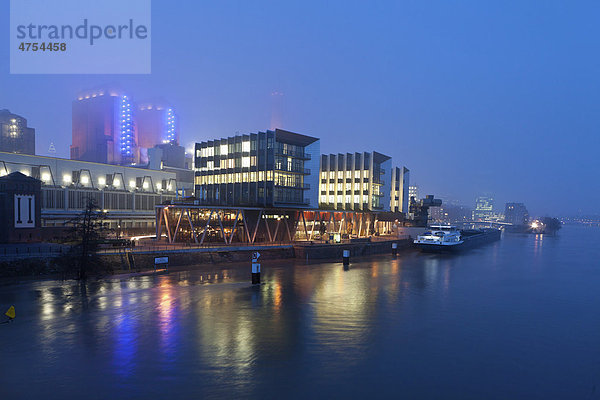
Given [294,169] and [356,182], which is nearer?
[294,169]

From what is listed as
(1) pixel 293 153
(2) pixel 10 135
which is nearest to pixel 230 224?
(1) pixel 293 153

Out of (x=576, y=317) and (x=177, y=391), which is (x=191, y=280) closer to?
(x=177, y=391)

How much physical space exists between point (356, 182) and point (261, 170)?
129 feet

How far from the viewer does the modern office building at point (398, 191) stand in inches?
4808

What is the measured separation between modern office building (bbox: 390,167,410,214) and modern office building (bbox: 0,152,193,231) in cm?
7115

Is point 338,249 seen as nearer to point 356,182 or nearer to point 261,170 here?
point 261,170

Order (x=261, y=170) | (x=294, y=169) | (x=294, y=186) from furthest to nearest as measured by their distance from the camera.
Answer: (x=294, y=169), (x=294, y=186), (x=261, y=170)

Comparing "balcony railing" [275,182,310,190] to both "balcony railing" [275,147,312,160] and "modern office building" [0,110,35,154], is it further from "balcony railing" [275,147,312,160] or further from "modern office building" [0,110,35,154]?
"modern office building" [0,110,35,154]

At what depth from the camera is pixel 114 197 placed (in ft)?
293

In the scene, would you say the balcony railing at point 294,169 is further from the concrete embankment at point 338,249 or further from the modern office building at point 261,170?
the concrete embankment at point 338,249

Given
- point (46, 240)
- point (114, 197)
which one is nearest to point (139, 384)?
point (46, 240)

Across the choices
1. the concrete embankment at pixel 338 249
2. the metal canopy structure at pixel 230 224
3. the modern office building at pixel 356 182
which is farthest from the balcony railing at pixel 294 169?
the modern office building at pixel 356 182

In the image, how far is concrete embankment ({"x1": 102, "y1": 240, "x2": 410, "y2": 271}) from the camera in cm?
4497

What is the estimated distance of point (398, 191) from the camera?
12531 centimetres
